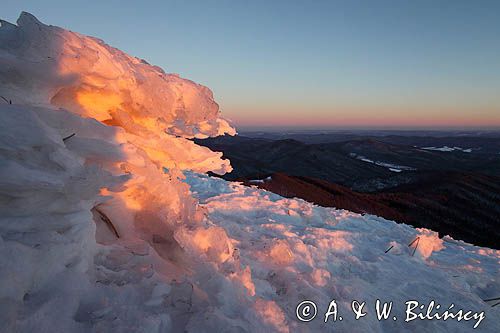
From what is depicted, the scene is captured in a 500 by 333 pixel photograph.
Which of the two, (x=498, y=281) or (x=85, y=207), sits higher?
(x=85, y=207)

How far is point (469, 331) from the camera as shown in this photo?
3.79 meters

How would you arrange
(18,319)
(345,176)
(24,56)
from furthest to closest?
(345,176), (24,56), (18,319)

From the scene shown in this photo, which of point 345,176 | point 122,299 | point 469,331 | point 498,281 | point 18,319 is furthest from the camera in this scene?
point 345,176

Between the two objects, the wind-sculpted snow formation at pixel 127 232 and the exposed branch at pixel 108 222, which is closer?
the wind-sculpted snow formation at pixel 127 232

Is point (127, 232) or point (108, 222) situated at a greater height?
point (108, 222)

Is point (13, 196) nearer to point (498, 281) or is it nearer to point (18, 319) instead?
point (18, 319)

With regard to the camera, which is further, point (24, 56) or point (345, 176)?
point (345, 176)

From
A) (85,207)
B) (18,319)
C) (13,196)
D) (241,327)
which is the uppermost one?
(13,196)

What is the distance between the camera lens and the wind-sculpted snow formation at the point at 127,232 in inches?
87.4

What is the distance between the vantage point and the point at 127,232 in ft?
11.4

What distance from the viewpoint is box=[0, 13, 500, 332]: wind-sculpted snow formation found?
2.22 metres

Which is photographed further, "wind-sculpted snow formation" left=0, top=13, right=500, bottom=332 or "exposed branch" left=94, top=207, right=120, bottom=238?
"exposed branch" left=94, top=207, right=120, bottom=238

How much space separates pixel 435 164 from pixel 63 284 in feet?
325

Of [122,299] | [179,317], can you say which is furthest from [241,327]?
[122,299]
